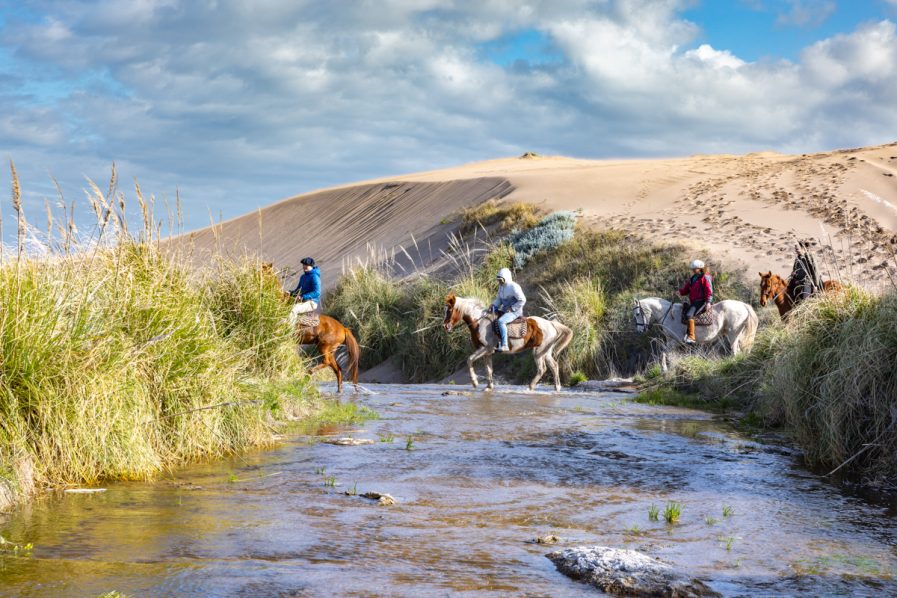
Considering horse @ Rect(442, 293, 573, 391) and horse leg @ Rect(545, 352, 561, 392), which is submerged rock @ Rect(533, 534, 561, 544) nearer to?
horse @ Rect(442, 293, 573, 391)

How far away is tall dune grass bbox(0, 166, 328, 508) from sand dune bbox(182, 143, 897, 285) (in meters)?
8.98

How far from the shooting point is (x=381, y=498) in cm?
823

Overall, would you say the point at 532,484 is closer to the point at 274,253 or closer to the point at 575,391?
the point at 575,391

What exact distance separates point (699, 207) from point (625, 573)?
95.8 feet

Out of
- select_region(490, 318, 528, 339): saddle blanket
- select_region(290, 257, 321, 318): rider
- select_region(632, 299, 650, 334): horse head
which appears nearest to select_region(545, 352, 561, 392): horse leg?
select_region(490, 318, 528, 339): saddle blanket

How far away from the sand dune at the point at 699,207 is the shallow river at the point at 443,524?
9.91 metres

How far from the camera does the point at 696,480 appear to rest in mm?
9828

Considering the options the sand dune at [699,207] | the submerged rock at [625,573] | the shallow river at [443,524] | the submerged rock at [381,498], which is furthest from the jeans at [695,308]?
the submerged rock at [625,573]

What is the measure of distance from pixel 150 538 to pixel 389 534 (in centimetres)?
170

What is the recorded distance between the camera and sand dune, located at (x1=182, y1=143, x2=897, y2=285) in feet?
92.9

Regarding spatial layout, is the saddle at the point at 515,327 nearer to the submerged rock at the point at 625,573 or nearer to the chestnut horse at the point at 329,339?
the chestnut horse at the point at 329,339

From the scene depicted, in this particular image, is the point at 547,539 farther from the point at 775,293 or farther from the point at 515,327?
the point at 775,293

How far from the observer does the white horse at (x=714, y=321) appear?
21.2m

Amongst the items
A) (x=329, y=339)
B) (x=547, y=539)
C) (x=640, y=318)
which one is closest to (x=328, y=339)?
(x=329, y=339)
